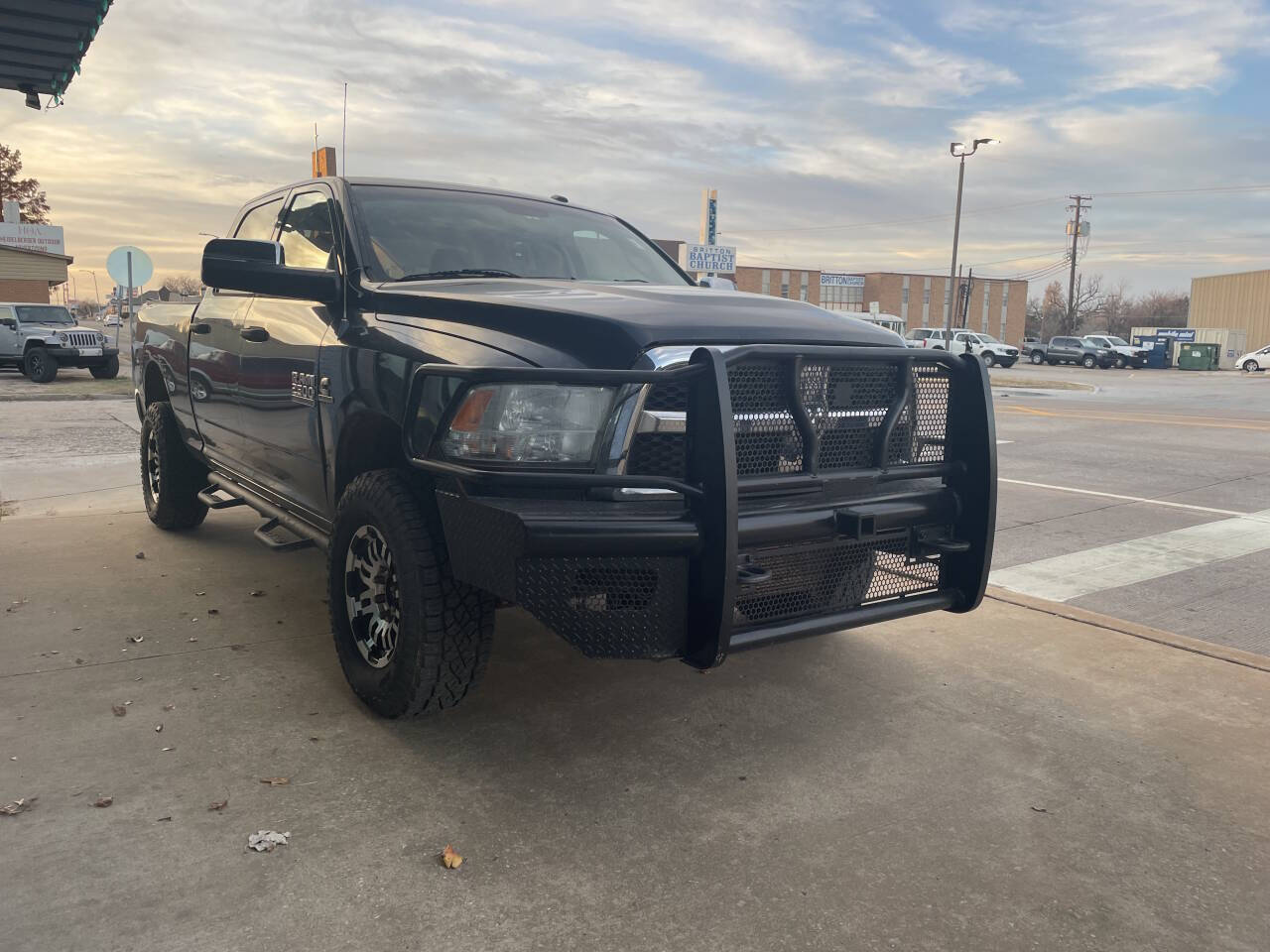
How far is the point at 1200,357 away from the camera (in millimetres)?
49625

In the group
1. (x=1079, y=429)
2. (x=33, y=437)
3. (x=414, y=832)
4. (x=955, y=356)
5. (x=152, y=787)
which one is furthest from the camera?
(x=1079, y=429)

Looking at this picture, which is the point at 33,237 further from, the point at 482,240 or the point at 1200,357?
the point at 1200,357

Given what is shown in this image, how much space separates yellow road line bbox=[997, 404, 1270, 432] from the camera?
53.9 ft

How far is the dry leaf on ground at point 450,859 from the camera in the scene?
2625 mm

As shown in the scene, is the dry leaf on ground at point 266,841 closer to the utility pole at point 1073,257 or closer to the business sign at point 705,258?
the business sign at point 705,258

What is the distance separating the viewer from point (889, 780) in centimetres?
319

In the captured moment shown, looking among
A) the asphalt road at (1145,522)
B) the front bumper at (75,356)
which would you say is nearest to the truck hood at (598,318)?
the asphalt road at (1145,522)

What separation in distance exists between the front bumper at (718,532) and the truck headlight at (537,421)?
0.10m

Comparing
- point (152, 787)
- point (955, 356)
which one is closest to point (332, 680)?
point (152, 787)

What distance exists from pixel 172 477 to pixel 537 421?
4248 mm

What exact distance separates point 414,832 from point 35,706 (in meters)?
1.73

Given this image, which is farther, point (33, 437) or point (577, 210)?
point (33, 437)

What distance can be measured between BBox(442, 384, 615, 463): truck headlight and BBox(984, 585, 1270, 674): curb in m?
3.21

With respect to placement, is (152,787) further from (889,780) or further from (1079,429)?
(1079,429)
